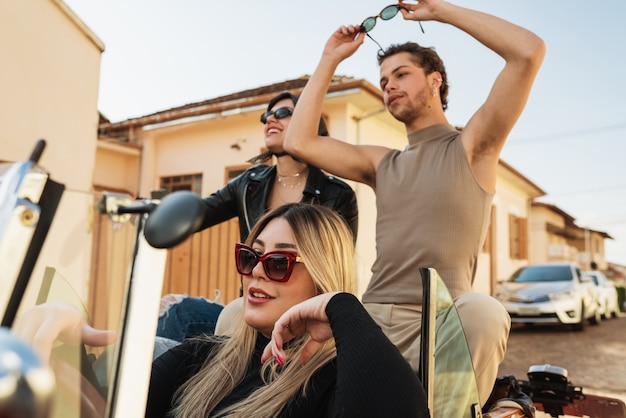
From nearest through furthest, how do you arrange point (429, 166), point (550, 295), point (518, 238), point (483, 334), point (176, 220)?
point (176, 220), point (483, 334), point (429, 166), point (550, 295), point (518, 238)

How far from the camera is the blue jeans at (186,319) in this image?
2779 millimetres

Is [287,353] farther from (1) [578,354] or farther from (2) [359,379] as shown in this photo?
(1) [578,354]

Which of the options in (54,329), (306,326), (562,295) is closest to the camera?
(54,329)

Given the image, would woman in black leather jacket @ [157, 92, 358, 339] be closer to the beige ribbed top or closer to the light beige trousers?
the beige ribbed top

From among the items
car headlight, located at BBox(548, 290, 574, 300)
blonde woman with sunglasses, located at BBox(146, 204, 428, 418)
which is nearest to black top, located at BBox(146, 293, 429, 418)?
blonde woman with sunglasses, located at BBox(146, 204, 428, 418)

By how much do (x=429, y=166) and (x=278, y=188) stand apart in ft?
3.58

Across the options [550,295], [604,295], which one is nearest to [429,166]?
[550,295]

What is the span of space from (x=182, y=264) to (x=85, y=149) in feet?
7.47

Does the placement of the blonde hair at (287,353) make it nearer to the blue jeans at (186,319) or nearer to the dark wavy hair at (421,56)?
the blue jeans at (186,319)

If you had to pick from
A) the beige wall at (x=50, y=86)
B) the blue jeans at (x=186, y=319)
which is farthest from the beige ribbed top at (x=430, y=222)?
the beige wall at (x=50, y=86)

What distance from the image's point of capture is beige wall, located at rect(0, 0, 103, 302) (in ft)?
21.8

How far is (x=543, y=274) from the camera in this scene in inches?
545

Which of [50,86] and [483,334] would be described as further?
[50,86]

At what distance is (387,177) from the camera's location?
251 centimetres
